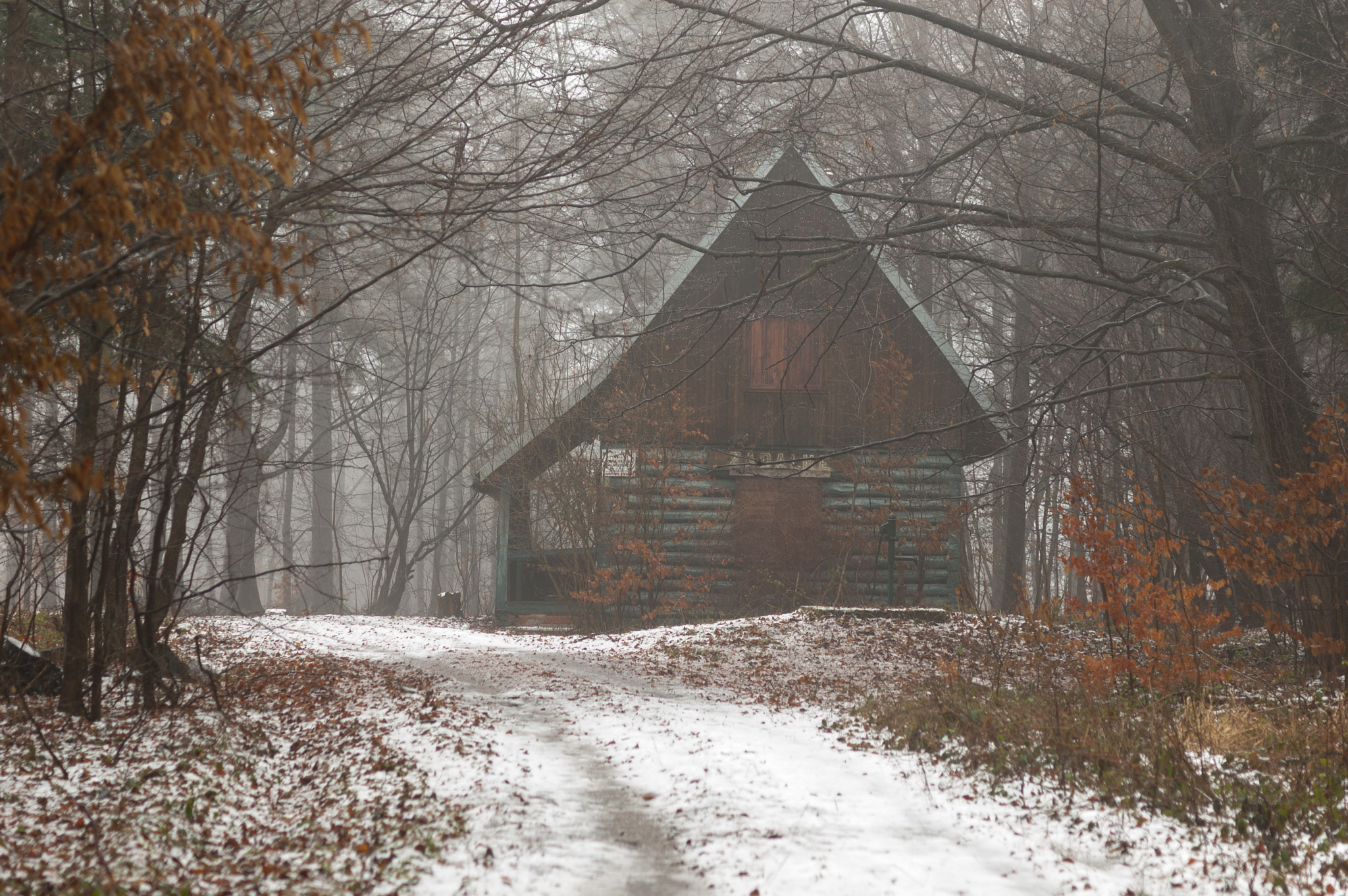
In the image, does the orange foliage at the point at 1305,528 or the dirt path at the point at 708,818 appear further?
the orange foliage at the point at 1305,528

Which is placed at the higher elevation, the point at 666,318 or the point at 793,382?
the point at 666,318

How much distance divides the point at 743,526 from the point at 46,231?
14.9 meters

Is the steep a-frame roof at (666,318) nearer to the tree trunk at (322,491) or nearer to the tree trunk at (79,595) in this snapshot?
the tree trunk at (322,491)

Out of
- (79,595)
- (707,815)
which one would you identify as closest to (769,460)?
(79,595)

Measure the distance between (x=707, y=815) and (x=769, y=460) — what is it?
482 inches

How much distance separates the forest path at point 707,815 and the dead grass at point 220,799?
0.32 m

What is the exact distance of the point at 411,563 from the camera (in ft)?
77.9

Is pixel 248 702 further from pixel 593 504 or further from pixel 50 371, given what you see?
pixel 593 504

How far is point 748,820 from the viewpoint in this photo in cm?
512

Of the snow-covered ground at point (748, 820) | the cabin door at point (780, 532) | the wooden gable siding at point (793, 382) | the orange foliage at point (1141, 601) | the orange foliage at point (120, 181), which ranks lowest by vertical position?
the snow-covered ground at point (748, 820)

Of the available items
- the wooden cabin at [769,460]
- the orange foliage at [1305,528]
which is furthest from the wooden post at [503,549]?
the orange foliage at [1305,528]

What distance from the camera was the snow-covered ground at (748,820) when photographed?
4.28 metres

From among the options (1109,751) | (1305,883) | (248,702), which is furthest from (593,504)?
(1305,883)

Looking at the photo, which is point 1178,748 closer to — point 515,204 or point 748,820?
point 748,820
